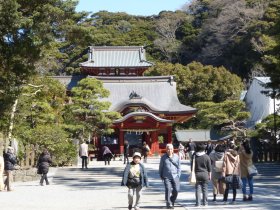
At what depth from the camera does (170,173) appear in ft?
37.8

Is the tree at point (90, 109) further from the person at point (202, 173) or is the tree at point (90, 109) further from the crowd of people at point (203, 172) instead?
the person at point (202, 173)

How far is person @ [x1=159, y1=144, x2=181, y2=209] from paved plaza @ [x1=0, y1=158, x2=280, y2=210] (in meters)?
0.32

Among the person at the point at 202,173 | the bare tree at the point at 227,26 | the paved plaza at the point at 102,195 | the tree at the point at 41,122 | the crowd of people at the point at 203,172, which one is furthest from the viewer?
the bare tree at the point at 227,26

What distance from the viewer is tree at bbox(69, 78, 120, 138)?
3434cm

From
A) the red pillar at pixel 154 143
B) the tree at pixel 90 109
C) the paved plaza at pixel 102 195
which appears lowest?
the paved plaza at pixel 102 195

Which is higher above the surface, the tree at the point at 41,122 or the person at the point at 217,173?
the tree at the point at 41,122

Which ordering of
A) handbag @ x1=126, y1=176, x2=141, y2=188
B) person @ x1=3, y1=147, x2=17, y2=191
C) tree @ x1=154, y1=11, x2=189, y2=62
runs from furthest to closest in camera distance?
tree @ x1=154, y1=11, x2=189, y2=62
person @ x1=3, y1=147, x2=17, y2=191
handbag @ x1=126, y1=176, x2=141, y2=188

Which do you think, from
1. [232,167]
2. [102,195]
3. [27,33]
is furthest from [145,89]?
[232,167]

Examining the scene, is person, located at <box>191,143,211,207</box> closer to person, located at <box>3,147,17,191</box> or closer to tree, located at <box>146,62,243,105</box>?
person, located at <box>3,147,17,191</box>

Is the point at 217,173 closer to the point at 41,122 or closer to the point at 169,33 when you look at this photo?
the point at 41,122

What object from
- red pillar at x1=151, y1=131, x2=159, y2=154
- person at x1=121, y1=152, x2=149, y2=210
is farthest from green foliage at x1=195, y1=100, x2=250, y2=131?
person at x1=121, y1=152, x2=149, y2=210

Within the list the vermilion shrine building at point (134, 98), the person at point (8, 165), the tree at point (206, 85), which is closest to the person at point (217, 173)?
the person at point (8, 165)

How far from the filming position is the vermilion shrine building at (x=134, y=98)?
42.4 metres

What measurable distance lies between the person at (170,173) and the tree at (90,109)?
22.2 m
